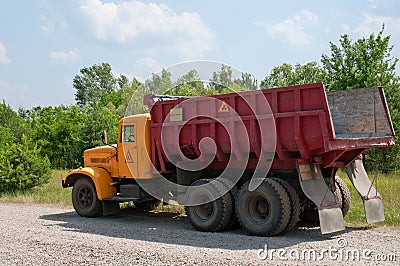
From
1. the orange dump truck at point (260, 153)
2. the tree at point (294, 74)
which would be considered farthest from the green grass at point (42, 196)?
the tree at point (294, 74)

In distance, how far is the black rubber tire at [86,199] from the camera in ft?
46.0

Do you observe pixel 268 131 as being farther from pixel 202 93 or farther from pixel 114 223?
pixel 114 223

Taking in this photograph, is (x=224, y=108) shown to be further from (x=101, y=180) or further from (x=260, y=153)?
(x=101, y=180)

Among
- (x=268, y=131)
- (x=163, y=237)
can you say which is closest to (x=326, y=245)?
(x=268, y=131)


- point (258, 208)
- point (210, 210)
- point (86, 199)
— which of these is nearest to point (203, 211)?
point (210, 210)

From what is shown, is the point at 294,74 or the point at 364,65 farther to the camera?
the point at 294,74

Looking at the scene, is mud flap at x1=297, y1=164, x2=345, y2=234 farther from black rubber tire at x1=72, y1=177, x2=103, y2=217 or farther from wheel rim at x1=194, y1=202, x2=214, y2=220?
black rubber tire at x1=72, y1=177, x2=103, y2=217

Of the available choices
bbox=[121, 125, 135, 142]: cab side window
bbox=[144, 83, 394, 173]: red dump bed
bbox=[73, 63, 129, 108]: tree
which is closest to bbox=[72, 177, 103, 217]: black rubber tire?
bbox=[121, 125, 135, 142]: cab side window

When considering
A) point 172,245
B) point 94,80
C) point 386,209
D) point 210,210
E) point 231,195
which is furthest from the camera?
point 94,80

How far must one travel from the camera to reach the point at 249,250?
9266 mm

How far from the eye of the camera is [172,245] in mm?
9844

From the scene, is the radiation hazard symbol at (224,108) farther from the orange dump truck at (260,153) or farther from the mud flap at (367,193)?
the mud flap at (367,193)

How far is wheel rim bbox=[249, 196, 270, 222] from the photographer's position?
11023 mm

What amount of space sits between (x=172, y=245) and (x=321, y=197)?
10.2 feet
